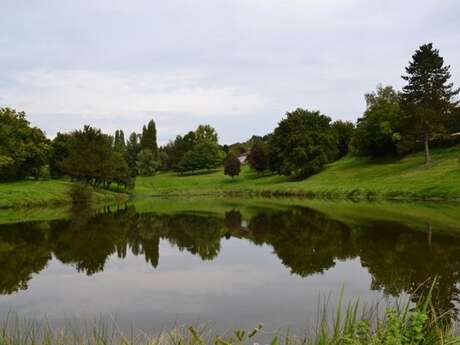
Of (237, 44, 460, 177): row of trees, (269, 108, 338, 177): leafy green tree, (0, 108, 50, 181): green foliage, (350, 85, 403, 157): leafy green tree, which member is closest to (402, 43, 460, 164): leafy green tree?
(237, 44, 460, 177): row of trees

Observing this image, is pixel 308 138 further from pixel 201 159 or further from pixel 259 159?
pixel 201 159

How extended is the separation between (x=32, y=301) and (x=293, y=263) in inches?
302

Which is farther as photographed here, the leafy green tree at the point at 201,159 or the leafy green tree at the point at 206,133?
the leafy green tree at the point at 206,133

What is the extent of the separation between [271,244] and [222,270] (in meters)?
5.59

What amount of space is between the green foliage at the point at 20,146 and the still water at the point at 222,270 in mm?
30958

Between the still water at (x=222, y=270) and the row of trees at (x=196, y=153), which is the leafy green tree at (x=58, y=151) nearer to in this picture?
the row of trees at (x=196, y=153)

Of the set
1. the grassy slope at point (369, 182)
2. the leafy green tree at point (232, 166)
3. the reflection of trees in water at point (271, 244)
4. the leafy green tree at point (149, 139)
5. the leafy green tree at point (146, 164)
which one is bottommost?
the reflection of trees in water at point (271, 244)

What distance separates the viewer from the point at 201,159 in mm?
104625

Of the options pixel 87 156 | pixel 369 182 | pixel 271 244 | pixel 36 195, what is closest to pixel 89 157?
pixel 87 156

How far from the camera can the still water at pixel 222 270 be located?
968cm

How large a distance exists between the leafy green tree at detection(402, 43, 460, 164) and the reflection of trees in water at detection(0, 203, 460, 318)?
29727 millimetres

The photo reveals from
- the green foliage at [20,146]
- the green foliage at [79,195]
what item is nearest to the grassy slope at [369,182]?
the green foliage at [20,146]

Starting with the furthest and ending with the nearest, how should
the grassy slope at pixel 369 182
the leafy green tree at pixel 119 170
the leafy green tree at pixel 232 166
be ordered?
the leafy green tree at pixel 232 166
the leafy green tree at pixel 119 170
the grassy slope at pixel 369 182

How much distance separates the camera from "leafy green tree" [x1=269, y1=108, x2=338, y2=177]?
7080 centimetres
